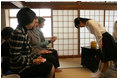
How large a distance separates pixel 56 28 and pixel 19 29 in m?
3.02

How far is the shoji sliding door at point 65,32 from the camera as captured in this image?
4.14 m

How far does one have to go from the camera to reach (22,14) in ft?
4.08

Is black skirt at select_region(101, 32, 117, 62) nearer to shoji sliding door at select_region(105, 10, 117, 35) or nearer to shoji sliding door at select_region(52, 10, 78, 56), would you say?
shoji sliding door at select_region(52, 10, 78, 56)

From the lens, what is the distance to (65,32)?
4.24m

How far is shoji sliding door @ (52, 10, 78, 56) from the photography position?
13.6 feet

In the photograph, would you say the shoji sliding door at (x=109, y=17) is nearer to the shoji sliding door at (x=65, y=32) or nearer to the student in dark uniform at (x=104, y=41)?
the shoji sliding door at (x=65, y=32)

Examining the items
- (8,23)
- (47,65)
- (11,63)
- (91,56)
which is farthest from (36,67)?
(8,23)

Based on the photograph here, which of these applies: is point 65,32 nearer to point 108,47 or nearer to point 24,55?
point 108,47

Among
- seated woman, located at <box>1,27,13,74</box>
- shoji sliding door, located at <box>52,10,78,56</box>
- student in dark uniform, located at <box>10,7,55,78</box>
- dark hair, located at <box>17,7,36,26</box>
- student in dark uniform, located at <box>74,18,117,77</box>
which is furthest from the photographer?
shoji sliding door, located at <box>52,10,78,56</box>

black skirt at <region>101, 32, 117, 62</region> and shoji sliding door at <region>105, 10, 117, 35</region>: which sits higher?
shoji sliding door at <region>105, 10, 117, 35</region>

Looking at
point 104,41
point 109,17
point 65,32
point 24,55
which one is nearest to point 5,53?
point 24,55

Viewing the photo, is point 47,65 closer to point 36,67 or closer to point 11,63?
point 36,67

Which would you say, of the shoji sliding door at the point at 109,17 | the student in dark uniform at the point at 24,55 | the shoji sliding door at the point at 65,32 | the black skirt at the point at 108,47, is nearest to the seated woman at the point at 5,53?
the student in dark uniform at the point at 24,55

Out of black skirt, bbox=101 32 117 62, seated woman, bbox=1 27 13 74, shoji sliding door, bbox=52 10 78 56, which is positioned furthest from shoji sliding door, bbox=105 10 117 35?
seated woman, bbox=1 27 13 74
